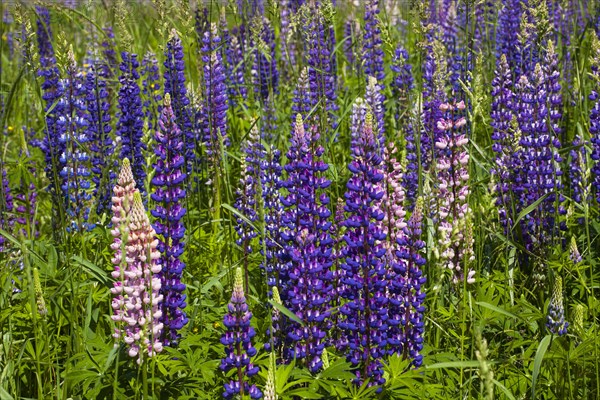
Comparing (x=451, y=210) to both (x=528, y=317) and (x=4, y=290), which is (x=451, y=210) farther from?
(x=4, y=290)

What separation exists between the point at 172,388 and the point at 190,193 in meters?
2.29

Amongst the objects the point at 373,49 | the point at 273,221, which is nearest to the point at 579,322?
the point at 273,221

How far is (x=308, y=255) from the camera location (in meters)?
3.39

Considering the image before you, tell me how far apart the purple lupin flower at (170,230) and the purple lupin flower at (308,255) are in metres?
0.46

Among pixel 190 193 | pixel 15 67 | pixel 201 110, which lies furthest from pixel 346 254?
pixel 15 67

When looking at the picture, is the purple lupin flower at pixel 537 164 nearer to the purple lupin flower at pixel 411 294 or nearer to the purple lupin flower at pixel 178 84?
the purple lupin flower at pixel 411 294

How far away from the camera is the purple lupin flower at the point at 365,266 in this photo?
3.25m

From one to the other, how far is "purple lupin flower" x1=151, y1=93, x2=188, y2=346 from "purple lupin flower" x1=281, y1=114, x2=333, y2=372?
456mm

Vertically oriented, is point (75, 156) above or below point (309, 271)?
above

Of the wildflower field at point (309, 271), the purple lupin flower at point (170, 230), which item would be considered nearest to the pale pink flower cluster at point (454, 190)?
the wildflower field at point (309, 271)

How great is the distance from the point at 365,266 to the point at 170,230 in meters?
0.85

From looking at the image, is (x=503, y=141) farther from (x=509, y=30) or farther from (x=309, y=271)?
(x=509, y=30)

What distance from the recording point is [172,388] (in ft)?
10.8

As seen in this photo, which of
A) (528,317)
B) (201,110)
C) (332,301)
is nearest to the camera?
(528,317)
